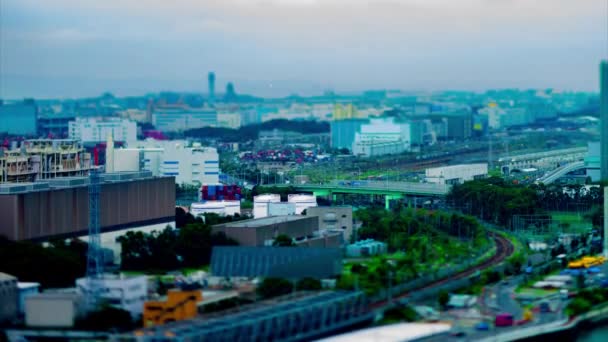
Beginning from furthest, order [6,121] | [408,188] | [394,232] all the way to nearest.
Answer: [6,121] → [408,188] → [394,232]

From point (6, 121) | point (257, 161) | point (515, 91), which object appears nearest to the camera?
point (257, 161)

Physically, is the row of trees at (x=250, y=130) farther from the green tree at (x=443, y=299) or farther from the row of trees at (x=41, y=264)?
the green tree at (x=443, y=299)

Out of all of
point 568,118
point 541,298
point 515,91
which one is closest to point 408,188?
point 541,298

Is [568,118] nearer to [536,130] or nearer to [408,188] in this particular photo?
[536,130]

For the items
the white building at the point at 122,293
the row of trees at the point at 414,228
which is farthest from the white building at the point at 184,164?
the white building at the point at 122,293

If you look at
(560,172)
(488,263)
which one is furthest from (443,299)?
(560,172)

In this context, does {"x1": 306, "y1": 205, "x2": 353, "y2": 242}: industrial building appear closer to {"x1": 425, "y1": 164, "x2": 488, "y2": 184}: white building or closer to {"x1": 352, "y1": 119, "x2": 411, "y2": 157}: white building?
{"x1": 425, "y1": 164, "x2": 488, "y2": 184}: white building

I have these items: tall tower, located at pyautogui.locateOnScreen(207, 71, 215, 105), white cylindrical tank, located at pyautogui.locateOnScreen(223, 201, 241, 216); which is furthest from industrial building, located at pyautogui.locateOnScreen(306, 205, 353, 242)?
tall tower, located at pyautogui.locateOnScreen(207, 71, 215, 105)
